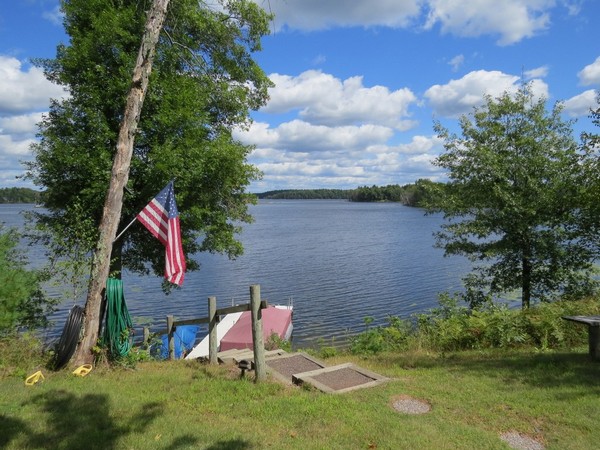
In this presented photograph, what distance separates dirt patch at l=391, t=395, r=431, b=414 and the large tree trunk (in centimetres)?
529

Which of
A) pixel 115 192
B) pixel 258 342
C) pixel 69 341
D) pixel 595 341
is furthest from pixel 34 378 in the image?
pixel 595 341

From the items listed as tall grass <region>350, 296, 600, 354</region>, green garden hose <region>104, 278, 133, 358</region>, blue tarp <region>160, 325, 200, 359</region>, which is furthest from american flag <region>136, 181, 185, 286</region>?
blue tarp <region>160, 325, 200, 359</region>

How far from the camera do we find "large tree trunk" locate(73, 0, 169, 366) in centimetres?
793

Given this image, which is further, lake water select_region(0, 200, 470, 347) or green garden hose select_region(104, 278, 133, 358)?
lake water select_region(0, 200, 470, 347)

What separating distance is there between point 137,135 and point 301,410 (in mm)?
8059

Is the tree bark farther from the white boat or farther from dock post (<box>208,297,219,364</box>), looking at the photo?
dock post (<box>208,297,219,364</box>)

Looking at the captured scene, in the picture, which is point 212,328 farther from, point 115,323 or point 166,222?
point 166,222

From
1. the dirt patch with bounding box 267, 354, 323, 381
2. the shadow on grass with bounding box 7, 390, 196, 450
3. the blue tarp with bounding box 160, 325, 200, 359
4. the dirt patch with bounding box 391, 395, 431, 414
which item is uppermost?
the shadow on grass with bounding box 7, 390, 196, 450

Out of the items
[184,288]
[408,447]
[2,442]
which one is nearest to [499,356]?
[408,447]

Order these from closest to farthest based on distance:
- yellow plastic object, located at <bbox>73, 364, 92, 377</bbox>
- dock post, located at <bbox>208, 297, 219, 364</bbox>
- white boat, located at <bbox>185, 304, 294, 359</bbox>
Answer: yellow plastic object, located at <bbox>73, 364, 92, 377</bbox> → dock post, located at <bbox>208, 297, 219, 364</bbox> → white boat, located at <bbox>185, 304, 294, 359</bbox>

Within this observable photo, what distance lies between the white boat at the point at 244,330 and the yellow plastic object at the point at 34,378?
326 inches

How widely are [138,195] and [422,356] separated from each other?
7559 millimetres

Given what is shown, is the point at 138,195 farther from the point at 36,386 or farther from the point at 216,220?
the point at 36,386

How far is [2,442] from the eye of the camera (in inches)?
179
